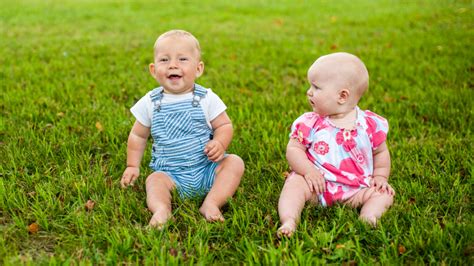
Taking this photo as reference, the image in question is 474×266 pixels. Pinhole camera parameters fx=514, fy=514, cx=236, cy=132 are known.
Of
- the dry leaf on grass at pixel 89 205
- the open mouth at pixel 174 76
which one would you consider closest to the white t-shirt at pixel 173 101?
the open mouth at pixel 174 76

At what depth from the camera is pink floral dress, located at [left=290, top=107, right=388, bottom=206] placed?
10.0ft

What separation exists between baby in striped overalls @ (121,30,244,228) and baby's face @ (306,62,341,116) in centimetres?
60

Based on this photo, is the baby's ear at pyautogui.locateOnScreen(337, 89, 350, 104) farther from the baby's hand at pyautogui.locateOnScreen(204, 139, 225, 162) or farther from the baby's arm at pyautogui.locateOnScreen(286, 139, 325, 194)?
the baby's hand at pyautogui.locateOnScreen(204, 139, 225, 162)

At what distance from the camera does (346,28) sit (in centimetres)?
1003

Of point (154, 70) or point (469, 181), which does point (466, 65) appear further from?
point (154, 70)

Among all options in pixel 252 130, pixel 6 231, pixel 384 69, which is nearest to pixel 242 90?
pixel 252 130

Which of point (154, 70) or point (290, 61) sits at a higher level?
point (154, 70)

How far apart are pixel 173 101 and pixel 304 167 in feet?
2.98

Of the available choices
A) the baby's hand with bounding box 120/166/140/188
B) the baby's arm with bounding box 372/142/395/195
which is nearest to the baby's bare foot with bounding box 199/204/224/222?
the baby's hand with bounding box 120/166/140/188

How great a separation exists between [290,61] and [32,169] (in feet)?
13.9

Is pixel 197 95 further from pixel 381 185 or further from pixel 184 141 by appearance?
pixel 381 185

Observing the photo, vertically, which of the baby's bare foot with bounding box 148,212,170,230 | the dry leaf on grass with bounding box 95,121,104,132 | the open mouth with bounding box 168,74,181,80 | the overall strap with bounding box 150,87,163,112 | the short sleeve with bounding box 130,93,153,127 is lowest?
the baby's bare foot with bounding box 148,212,170,230

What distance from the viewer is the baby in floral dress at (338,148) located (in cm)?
297

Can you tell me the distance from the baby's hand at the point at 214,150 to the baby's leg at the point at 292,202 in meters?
0.45
